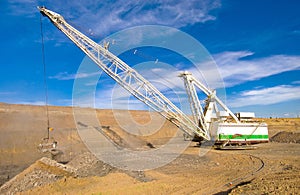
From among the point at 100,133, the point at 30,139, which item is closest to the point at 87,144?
the point at 100,133

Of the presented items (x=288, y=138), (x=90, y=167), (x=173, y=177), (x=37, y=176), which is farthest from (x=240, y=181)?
(x=288, y=138)

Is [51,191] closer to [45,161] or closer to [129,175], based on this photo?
[45,161]

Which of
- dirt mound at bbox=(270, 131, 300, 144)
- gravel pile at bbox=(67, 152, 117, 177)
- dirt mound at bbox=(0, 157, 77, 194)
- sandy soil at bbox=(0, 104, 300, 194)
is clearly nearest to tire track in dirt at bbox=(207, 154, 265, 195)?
sandy soil at bbox=(0, 104, 300, 194)

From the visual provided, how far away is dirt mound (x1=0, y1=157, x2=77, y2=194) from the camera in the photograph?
36.0ft

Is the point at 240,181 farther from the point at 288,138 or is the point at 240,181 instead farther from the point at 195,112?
the point at 288,138

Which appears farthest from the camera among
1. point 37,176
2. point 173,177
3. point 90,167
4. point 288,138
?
point 288,138

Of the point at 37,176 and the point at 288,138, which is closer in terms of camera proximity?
the point at 37,176

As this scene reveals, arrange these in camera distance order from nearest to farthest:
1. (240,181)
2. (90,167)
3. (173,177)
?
(240,181) < (173,177) < (90,167)

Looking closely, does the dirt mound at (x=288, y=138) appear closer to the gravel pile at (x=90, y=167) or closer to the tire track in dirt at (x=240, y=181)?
the tire track in dirt at (x=240, y=181)

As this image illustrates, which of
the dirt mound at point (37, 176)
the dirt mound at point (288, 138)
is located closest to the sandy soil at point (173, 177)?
the dirt mound at point (37, 176)

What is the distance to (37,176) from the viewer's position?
12.0 meters

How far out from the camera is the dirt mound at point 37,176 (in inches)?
432

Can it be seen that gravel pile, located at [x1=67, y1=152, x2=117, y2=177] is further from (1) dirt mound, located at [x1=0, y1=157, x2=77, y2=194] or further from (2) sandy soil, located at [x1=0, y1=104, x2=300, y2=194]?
(1) dirt mound, located at [x1=0, y1=157, x2=77, y2=194]

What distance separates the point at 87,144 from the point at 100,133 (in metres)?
3.50
